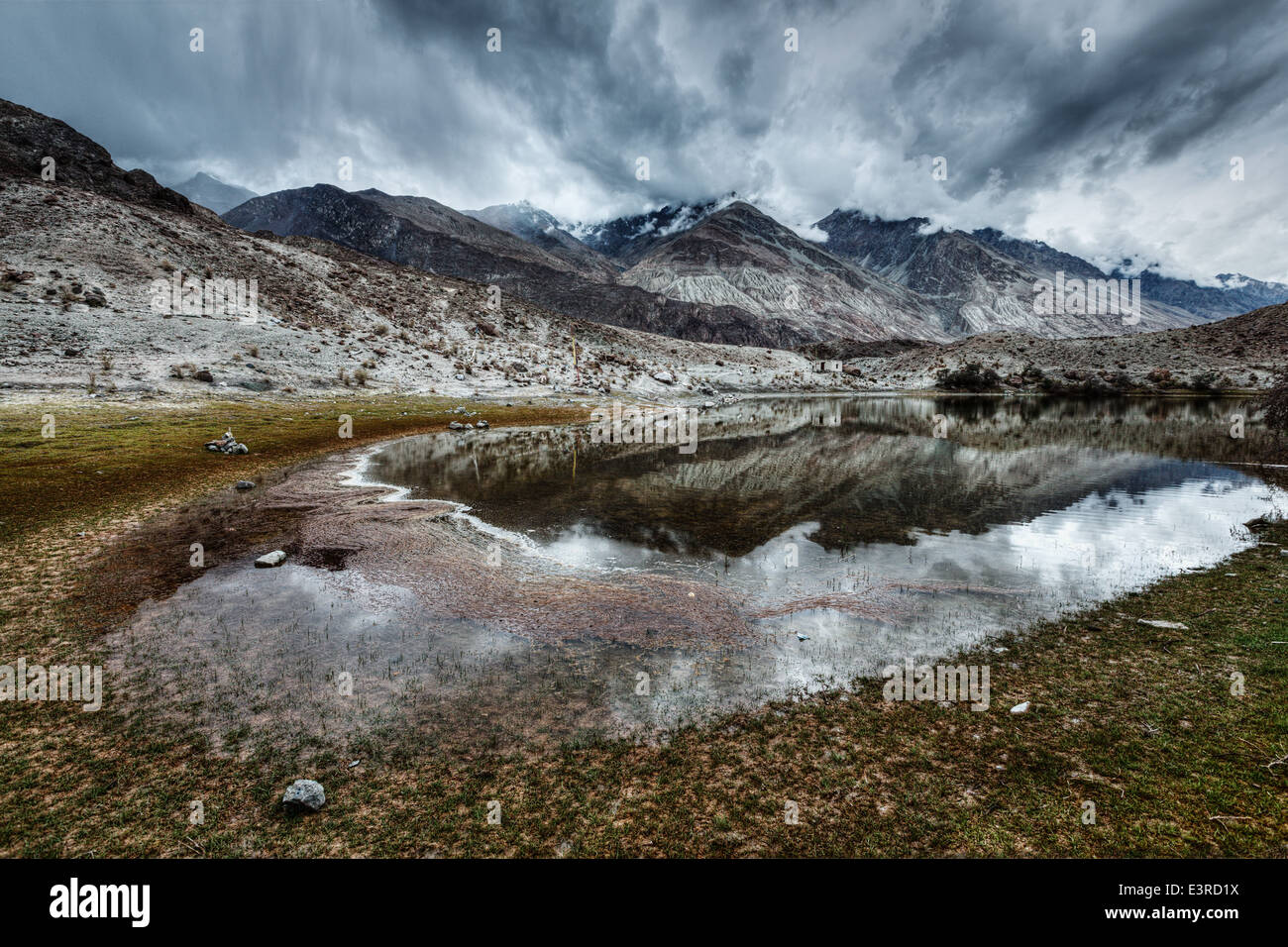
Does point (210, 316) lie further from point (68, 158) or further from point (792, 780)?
point (792, 780)

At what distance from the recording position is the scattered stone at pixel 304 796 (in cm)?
540

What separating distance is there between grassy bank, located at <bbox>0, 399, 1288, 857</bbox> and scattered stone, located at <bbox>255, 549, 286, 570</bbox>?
3.60 metres

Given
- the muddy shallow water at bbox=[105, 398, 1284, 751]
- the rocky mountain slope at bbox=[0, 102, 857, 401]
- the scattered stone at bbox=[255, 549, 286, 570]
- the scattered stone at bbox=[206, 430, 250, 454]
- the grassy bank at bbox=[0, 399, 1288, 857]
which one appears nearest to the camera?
the grassy bank at bbox=[0, 399, 1288, 857]

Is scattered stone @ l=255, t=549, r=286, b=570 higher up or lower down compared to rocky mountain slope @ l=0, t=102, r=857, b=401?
lower down

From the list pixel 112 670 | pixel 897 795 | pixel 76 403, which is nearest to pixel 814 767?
pixel 897 795

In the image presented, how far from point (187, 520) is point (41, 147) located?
358 ft

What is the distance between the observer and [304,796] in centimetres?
540

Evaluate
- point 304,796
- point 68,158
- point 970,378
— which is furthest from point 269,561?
point 970,378

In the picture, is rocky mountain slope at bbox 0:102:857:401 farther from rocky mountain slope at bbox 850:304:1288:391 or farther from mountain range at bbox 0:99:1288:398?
rocky mountain slope at bbox 850:304:1288:391

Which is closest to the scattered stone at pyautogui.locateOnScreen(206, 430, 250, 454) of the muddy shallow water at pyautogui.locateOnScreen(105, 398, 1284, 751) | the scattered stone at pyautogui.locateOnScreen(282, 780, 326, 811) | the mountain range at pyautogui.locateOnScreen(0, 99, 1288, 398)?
the muddy shallow water at pyautogui.locateOnScreen(105, 398, 1284, 751)

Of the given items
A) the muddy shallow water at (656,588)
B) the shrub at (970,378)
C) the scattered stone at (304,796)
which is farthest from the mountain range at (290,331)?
the scattered stone at (304,796)

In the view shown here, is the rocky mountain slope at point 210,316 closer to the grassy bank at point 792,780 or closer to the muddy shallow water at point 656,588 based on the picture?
the muddy shallow water at point 656,588

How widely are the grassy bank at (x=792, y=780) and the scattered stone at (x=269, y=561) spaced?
3.60 metres

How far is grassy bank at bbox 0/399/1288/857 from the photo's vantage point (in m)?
5.00
